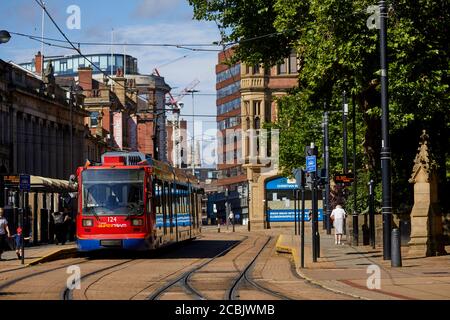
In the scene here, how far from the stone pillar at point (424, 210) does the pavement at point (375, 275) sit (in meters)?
0.56

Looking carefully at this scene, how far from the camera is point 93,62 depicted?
6186 inches

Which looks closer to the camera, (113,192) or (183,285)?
(183,285)

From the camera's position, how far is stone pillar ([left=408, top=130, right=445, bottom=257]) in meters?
30.6

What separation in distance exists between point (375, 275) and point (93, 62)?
452ft

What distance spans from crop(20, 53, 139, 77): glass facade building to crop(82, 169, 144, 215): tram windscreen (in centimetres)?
11237

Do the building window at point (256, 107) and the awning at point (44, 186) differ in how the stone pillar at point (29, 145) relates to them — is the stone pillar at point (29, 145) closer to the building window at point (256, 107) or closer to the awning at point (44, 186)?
the awning at point (44, 186)

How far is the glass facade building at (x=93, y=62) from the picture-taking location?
15030 cm

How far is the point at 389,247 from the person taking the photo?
27.7m

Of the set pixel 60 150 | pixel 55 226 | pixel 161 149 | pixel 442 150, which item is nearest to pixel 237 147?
pixel 161 149

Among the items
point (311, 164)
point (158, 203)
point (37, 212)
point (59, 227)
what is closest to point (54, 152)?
point (37, 212)

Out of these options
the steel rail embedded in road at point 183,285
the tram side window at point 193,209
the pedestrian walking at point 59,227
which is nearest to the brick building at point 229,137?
the tram side window at point 193,209

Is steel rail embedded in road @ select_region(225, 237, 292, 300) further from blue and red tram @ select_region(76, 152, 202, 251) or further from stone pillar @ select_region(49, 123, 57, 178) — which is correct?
stone pillar @ select_region(49, 123, 57, 178)

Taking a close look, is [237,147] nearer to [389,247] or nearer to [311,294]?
[389,247]

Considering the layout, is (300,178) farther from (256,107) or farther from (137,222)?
(256,107)
